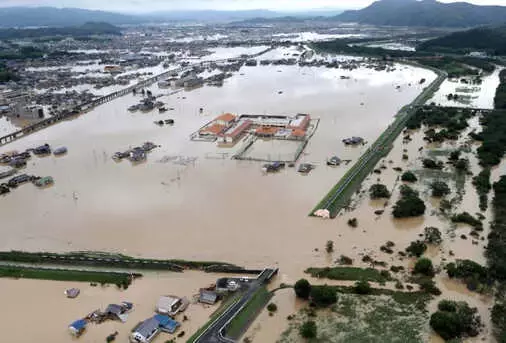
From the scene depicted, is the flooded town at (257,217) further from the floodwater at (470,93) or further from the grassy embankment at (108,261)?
the floodwater at (470,93)

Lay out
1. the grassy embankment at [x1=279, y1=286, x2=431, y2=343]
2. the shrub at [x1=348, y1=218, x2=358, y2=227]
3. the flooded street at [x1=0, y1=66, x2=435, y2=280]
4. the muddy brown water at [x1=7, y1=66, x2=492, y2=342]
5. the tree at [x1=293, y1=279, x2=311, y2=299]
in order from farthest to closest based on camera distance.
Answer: the shrub at [x1=348, y1=218, x2=358, y2=227] → the flooded street at [x1=0, y1=66, x2=435, y2=280] → the muddy brown water at [x1=7, y1=66, x2=492, y2=342] → the tree at [x1=293, y1=279, x2=311, y2=299] → the grassy embankment at [x1=279, y1=286, x2=431, y2=343]

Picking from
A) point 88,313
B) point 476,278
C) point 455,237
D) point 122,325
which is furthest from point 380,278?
point 88,313

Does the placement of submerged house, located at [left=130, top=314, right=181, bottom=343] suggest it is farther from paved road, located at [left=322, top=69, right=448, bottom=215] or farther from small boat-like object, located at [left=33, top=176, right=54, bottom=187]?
small boat-like object, located at [left=33, top=176, right=54, bottom=187]

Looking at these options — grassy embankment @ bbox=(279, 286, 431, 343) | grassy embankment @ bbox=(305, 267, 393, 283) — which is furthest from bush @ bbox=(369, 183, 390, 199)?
grassy embankment @ bbox=(279, 286, 431, 343)

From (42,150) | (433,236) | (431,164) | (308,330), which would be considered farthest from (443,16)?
(308,330)

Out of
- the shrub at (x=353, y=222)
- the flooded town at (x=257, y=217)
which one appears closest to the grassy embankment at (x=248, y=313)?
the flooded town at (x=257, y=217)

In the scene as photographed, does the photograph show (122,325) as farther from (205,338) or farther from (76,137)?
(76,137)

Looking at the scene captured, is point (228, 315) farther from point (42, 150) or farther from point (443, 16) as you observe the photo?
point (443, 16)
